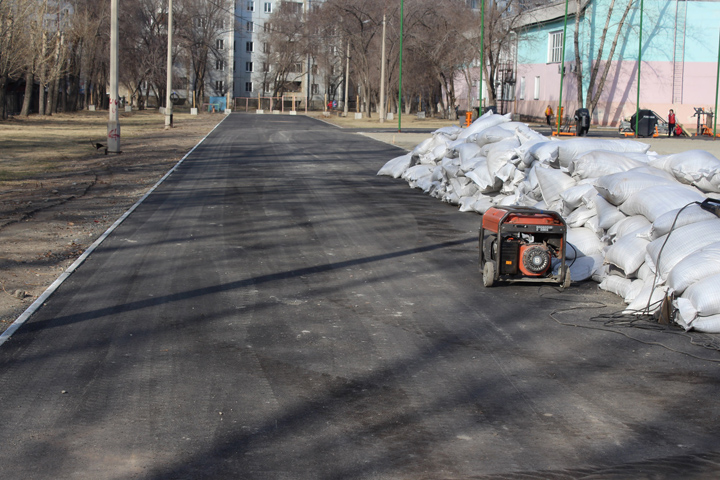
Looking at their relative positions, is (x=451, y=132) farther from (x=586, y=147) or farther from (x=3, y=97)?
(x=3, y=97)

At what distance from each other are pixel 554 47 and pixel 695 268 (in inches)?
2008

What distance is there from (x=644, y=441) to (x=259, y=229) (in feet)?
26.2

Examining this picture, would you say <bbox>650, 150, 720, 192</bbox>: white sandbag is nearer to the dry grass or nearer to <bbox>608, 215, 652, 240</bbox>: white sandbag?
<bbox>608, 215, 652, 240</bbox>: white sandbag

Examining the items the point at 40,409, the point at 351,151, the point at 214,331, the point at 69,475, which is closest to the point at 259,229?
the point at 214,331

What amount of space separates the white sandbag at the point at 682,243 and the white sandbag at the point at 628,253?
29 centimetres

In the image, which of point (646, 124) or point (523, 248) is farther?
point (646, 124)

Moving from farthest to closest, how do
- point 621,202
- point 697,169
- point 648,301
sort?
1. point 621,202
2. point 697,169
3. point 648,301

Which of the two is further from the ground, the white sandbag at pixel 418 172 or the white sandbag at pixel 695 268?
the white sandbag at pixel 418 172

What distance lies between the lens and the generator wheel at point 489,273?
8484 mm

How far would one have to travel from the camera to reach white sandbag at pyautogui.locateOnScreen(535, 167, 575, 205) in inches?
453

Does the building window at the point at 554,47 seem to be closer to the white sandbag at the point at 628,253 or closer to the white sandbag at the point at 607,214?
the white sandbag at the point at 607,214

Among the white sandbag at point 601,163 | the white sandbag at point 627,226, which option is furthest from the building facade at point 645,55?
the white sandbag at point 627,226

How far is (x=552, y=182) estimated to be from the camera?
460 inches

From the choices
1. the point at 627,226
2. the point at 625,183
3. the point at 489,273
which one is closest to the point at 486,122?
the point at 625,183
